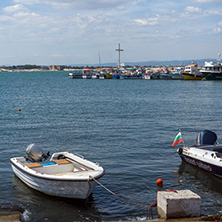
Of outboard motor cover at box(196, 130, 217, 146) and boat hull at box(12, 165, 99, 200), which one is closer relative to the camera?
boat hull at box(12, 165, 99, 200)

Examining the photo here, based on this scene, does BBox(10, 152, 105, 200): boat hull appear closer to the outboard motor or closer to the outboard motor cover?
the outboard motor

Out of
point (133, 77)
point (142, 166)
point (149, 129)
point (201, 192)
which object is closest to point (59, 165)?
point (142, 166)

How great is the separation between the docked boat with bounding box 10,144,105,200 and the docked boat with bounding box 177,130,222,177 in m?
6.25

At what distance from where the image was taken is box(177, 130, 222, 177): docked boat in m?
17.8

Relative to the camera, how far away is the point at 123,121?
112 ft

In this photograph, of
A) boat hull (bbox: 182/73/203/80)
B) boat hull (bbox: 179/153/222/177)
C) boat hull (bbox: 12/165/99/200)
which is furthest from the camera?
boat hull (bbox: 182/73/203/80)

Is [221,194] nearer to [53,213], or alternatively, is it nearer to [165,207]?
[165,207]

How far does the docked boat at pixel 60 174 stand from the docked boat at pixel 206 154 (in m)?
Result: 6.25

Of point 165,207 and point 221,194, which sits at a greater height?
point 165,207

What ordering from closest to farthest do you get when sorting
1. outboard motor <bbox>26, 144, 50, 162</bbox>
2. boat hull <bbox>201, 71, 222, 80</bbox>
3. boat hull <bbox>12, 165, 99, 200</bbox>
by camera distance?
boat hull <bbox>12, 165, 99, 200</bbox>
outboard motor <bbox>26, 144, 50, 162</bbox>
boat hull <bbox>201, 71, 222, 80</bbox>

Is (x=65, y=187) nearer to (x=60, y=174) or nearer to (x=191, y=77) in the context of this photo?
(x=60, y=174)

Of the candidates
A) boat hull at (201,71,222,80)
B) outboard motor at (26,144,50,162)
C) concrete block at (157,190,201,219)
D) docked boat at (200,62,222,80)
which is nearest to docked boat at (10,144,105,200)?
outboard motor at (26,144,50,162)

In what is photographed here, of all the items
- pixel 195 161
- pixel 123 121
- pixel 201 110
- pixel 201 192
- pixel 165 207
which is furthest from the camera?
pixel 201 110

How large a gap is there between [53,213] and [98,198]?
2.16 metres
